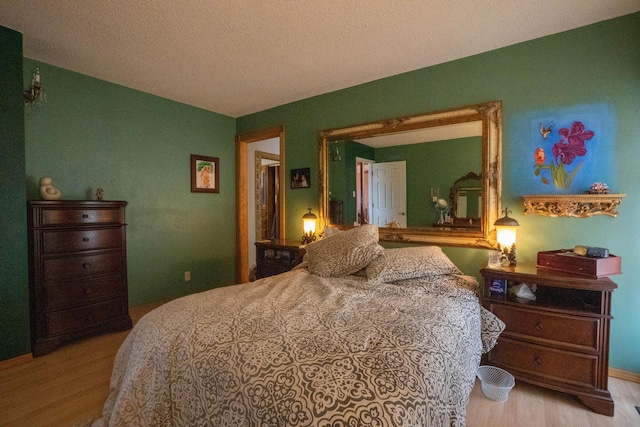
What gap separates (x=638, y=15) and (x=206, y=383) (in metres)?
3.39

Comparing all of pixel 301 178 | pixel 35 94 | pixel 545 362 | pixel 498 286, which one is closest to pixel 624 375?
pixel 545 362

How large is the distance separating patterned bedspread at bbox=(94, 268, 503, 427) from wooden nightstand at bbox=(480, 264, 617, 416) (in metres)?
0.37

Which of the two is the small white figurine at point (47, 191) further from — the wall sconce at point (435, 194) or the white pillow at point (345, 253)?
the wall sconce at point (435, 194)

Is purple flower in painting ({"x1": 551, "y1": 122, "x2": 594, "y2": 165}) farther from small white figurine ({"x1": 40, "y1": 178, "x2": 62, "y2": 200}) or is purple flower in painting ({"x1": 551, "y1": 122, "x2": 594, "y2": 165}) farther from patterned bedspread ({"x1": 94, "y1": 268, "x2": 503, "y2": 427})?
small white figurine ({"x1": 40, "y1": 178, "x2": 62, "y2": 200})

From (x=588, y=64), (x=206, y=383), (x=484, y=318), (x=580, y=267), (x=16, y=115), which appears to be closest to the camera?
(x=206, y=383)

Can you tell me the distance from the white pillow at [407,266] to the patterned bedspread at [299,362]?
0.32m

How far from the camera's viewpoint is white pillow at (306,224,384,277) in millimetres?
2324

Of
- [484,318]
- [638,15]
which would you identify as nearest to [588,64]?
[638,15]

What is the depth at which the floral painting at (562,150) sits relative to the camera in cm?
205

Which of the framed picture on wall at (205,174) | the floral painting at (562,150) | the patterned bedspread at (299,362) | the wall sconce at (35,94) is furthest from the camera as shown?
the framed picture on wall at (205,174)

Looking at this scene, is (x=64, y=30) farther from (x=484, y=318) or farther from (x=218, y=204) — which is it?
(x=484, y=318)

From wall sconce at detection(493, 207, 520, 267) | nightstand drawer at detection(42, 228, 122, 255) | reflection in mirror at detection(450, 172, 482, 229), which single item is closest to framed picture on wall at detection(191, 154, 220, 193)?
nightstand drawer at detection(42, 228, 122, 255)

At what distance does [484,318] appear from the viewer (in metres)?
1.93

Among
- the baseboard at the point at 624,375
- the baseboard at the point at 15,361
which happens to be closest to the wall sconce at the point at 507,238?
the baseboard at the point at 624,375
